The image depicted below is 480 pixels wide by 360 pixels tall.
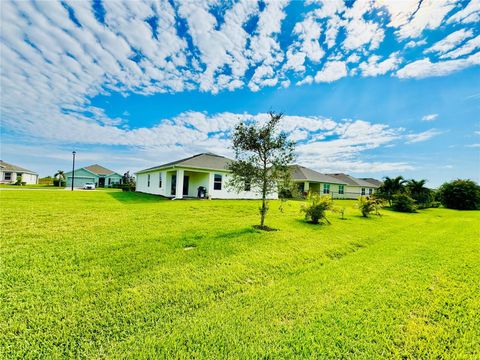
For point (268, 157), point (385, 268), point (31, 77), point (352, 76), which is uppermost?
point (352, 76)

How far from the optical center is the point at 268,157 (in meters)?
8.95

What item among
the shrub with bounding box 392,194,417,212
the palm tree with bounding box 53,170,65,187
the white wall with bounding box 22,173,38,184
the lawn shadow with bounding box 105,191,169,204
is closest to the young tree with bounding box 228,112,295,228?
the lawn shadow with bounding box 105,191,169,204

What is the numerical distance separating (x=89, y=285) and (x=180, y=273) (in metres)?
1.56

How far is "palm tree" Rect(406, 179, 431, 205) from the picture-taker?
2392 cm

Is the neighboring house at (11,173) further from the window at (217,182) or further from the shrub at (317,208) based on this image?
the shrub at (317,208)

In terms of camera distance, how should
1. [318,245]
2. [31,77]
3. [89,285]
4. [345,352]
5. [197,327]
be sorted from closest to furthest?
1. [345,352]
2. [197,327]
3. [89,285]
4. [318,245]
5. [31,77]

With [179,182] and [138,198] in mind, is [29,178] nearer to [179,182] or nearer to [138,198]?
[138,198]

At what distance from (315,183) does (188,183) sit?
21.6 meters

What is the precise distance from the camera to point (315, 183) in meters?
34.2

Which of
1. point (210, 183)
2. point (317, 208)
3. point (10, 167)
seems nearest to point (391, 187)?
point (317, 208)

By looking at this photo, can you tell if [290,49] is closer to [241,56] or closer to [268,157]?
[241,56]

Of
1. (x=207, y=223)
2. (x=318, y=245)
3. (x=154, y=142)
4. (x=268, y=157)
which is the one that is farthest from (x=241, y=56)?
(x=154, y=142)

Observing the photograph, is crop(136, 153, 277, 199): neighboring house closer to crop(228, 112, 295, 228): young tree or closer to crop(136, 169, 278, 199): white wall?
crop(136, 169, 278, 199): white wall

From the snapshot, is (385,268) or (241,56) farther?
(241,56)
